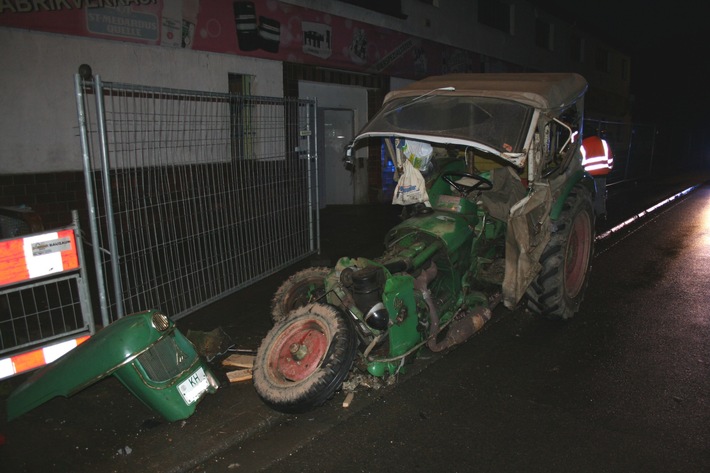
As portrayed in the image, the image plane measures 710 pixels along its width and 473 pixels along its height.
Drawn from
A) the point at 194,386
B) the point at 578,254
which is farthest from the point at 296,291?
the point at 578,254

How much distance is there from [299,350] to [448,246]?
1.54 m

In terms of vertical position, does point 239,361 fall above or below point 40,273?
below

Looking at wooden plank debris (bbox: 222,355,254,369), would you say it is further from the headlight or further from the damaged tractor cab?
the headlight

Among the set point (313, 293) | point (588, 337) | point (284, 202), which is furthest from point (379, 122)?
point (588, 337)

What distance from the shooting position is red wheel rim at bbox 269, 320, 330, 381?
3.50m

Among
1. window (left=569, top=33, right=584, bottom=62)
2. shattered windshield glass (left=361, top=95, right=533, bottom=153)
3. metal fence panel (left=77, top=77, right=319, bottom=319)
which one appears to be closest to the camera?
shattered windshield glass (left=361, top=95, right=533, bottom=153)

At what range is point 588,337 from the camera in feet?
15.7

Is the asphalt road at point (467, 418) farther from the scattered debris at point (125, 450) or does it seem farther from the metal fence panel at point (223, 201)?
the metal fence panel at point (223, 201)

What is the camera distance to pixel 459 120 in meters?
4.31

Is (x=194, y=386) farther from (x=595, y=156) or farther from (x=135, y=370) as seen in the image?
(x=595, y=156)

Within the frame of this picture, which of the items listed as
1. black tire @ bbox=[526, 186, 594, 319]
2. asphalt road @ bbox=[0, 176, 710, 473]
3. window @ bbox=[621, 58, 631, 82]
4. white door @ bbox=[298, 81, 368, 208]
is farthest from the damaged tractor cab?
window @ bbox=[621, 58, 631, 82]

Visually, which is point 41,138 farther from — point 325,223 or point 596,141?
point 596,141

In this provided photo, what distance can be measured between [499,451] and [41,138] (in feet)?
22.5

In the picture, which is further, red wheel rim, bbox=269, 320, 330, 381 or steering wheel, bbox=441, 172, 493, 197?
steering wheel, bbox=441, 172, 493, 197
